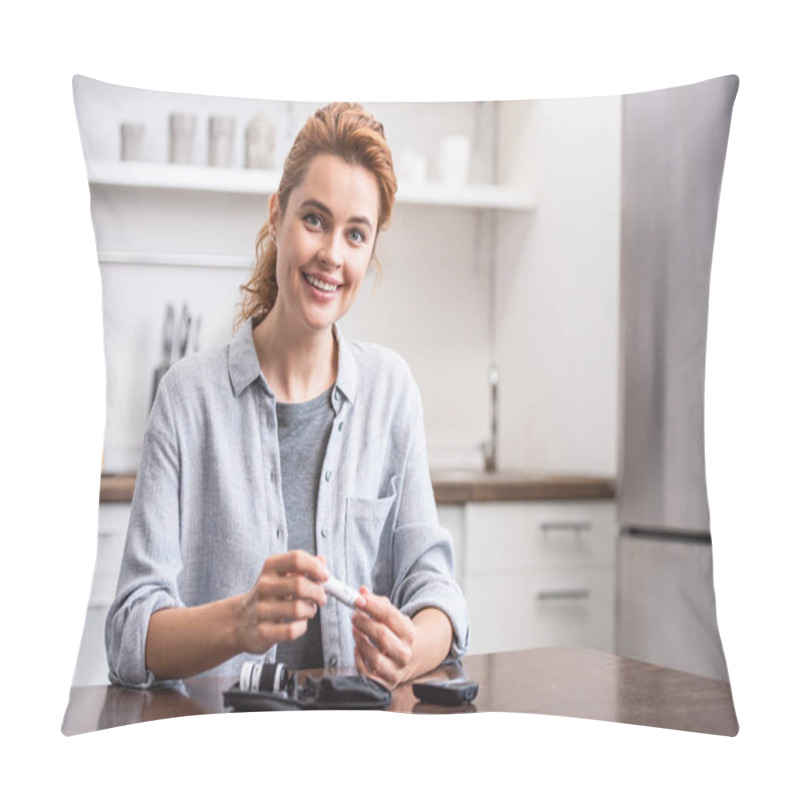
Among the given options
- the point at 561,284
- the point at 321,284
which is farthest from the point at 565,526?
the point at 321,284

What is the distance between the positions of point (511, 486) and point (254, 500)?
13.1 inches

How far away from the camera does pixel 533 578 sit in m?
1.46

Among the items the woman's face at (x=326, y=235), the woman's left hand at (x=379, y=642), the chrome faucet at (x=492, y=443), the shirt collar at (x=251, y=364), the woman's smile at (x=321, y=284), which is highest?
the woman's face at (x=326, y=235)

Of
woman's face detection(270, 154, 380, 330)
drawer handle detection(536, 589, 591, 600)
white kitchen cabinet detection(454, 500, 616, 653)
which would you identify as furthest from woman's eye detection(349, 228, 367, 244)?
drawer handle detection(536, 589, 591, 600)

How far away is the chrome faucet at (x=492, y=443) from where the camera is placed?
1472mm

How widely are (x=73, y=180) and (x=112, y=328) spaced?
212 millimetres

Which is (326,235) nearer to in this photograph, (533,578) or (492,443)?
(492,443)

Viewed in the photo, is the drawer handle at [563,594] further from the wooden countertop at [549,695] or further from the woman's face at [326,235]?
the woman's face at [326,235]

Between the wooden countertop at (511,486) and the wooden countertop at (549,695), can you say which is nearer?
the wooden countertop at (549,695)

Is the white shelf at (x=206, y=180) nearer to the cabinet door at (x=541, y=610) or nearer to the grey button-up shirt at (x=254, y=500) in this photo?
the grey button-up shirt at (x=254, y=500)

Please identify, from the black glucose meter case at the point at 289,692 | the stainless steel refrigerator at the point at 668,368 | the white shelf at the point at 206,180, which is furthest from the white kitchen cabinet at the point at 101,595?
the stainless steel refrigerator at the point at 668,368

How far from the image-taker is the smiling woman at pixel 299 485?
136cm

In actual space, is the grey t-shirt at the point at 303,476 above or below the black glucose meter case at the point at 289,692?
above

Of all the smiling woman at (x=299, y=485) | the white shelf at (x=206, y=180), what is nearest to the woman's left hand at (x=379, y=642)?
the smiling woman at (x=299, y=485)
